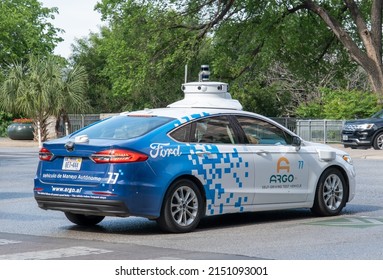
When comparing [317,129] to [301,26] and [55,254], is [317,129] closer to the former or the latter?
[301,26]

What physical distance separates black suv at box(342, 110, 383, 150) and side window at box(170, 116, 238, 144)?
23009 millimetres

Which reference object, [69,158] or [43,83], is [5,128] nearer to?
[43,83]

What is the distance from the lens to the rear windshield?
11211 millimetres

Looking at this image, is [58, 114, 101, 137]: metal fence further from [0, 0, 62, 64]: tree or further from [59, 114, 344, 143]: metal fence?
[0, 0, 62, 64]: tree

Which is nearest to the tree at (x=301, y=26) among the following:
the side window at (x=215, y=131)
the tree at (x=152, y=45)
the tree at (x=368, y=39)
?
the tree at (x=368, y=39)

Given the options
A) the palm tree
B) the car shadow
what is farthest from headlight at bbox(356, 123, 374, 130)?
the car shadow

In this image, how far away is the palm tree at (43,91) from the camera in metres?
44.2

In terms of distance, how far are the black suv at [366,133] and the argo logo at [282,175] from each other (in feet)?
73.6

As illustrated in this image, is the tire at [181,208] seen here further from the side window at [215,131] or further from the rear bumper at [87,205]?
the side window at [215,131]

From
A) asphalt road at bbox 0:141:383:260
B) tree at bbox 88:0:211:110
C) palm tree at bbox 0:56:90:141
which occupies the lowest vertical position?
asphalt road at bbox 0:141:383:260

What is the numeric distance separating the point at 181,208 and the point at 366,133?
Result: 24.2 meters

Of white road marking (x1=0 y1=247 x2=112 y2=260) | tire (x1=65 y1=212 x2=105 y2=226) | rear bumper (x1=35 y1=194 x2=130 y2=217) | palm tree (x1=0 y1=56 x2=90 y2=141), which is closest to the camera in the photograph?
white road marking (x1=0 y1=247 x2=112 y2=260)
